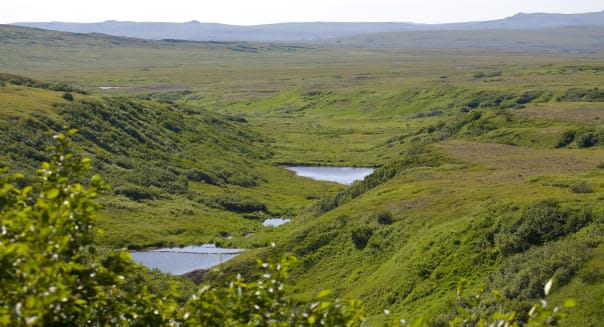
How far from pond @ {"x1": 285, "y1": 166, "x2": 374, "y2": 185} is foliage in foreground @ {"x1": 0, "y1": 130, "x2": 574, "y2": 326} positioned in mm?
82585

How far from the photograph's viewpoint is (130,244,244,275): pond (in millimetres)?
56156

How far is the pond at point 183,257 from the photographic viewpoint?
56.2 m

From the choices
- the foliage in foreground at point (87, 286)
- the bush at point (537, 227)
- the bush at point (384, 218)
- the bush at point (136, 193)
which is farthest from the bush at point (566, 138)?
the foliage in foreground at point (87, 286)

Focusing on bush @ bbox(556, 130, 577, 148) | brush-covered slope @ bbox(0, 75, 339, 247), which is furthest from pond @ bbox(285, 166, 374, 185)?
bush @ bbox(556, 130, 577, 148)

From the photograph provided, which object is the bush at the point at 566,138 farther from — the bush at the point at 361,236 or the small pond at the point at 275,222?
the bush at the point at 361,236

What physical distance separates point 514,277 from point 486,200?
1482 cm

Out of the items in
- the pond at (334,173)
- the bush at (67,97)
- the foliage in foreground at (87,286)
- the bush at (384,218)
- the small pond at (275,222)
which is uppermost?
the foliage in foreground at (87,286)

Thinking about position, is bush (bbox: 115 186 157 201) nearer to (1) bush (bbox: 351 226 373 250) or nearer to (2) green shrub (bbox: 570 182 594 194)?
(1) bush (bbox: 351 226 373 250)

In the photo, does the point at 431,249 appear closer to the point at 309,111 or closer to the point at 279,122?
the point at 279,122

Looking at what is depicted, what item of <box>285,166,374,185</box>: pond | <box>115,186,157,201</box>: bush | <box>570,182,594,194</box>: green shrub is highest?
<box>570,182,594,194</box>: green shrub

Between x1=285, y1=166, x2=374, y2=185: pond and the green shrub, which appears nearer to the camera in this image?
the green shrub

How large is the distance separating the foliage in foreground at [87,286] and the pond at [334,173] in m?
82.6

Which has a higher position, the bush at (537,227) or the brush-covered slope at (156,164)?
the bush at (537,227)

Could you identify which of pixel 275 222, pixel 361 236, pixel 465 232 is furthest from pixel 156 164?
pixel 465 232
